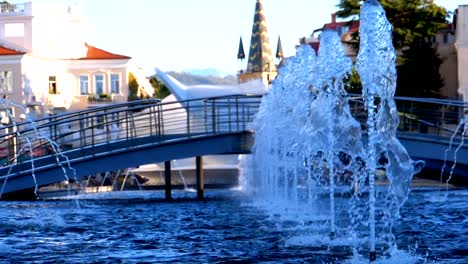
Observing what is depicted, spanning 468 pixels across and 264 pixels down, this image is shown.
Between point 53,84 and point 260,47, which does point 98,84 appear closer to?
point 53,84

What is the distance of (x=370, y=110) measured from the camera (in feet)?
43.4

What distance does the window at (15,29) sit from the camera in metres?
72.9

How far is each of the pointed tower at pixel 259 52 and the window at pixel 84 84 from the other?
6927 centimetres

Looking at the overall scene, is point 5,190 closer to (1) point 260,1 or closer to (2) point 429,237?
(2) point 429,237

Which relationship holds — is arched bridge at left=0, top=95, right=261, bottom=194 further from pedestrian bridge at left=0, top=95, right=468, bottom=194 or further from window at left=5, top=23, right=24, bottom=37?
window at left=5, top=23, right=24, bottom=37

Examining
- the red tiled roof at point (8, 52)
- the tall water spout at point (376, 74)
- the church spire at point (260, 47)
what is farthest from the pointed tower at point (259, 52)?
the tall water spout at point (376, 74)

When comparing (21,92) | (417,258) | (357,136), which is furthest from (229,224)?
(21,92)

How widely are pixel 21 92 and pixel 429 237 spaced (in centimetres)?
5619

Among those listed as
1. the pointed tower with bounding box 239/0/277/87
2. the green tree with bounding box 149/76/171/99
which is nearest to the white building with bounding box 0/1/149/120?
the green tree with bounding box 149/76/171/99

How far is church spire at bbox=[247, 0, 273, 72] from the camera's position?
14600 centimetres

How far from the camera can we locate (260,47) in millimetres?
147125

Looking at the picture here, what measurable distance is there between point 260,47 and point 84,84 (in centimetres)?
7228

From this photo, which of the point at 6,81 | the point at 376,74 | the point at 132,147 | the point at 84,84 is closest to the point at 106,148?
the point at 132,147

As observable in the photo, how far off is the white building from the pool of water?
45.1m
